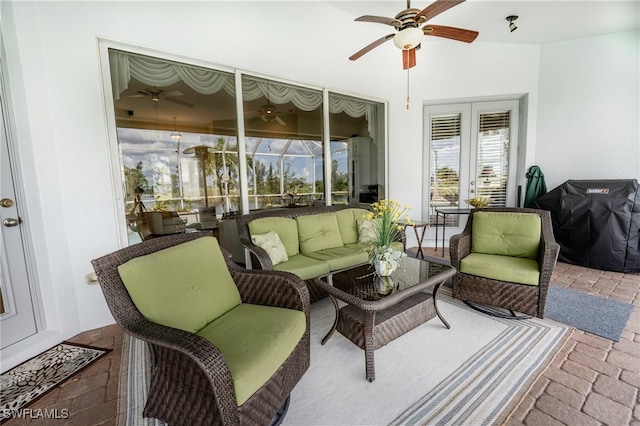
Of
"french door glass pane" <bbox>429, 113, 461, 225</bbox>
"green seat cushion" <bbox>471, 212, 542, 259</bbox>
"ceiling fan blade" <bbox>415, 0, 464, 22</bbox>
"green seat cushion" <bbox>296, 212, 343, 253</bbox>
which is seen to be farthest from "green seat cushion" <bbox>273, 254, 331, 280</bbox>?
"french door glass pane" <bbox>429, 113, 461, 225</bbox>

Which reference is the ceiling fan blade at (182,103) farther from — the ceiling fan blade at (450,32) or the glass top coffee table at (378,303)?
the glass top coffee table at (378,303)

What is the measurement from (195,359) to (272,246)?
5.57 ft

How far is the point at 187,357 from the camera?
3.69 ft

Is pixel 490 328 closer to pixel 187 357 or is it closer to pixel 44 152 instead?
pixel 187 357

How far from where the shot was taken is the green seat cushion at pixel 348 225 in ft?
11.5

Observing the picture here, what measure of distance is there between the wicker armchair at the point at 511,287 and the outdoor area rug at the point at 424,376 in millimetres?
154

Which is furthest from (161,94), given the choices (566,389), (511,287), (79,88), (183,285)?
(566,389)

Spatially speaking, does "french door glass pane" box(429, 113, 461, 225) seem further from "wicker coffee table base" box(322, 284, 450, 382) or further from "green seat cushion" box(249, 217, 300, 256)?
"wicker coffee table base" box(322, 284, 450, 382)

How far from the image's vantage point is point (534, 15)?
3.64m

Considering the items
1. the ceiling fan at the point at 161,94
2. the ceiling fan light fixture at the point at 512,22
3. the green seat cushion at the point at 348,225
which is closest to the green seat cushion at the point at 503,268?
the green seat cushion at the point at 348,225

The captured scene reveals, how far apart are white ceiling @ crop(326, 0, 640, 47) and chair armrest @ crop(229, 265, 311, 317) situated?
3689 mm

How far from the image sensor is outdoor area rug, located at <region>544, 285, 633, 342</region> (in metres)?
2.25

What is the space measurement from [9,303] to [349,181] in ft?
13.0

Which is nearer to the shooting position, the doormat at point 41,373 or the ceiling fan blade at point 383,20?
the doormat at point 41,373
